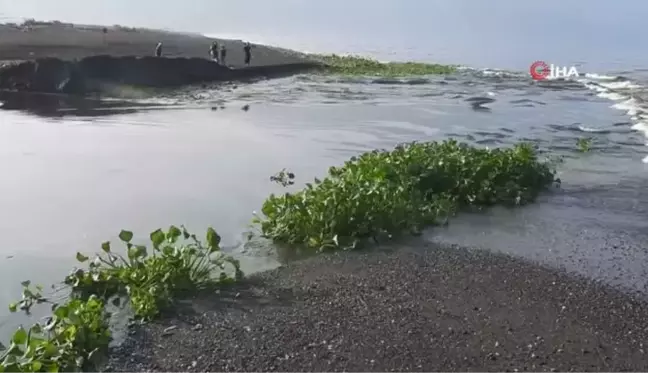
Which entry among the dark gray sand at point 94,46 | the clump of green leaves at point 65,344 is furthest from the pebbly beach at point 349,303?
the dark gray sand at point 94,46

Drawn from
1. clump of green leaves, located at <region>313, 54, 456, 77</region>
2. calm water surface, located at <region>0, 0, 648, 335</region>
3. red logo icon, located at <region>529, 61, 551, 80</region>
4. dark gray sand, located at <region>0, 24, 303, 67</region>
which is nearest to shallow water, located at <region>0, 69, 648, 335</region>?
calm water surface, located at <region>0, 0, 648, 335</region>

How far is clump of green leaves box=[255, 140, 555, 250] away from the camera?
1130 centimetres

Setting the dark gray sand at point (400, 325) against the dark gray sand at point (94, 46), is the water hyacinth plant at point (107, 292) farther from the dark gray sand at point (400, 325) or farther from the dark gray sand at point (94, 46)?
the dark gray sand at point (94, 46)

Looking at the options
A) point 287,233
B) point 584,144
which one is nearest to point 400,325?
point 287,233

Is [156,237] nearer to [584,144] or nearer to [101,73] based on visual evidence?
[584,144]

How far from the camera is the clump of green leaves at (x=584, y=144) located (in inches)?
838

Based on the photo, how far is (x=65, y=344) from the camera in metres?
6.98

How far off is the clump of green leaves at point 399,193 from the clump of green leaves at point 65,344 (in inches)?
155

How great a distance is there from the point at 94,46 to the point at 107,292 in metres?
46.7

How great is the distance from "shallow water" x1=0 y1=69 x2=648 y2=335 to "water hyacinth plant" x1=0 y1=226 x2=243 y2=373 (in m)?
0.82

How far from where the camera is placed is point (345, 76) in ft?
161

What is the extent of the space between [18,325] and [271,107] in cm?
2312

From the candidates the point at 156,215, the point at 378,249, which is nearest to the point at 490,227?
the point at 378,249

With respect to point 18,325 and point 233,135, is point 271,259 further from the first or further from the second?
point 233,135
